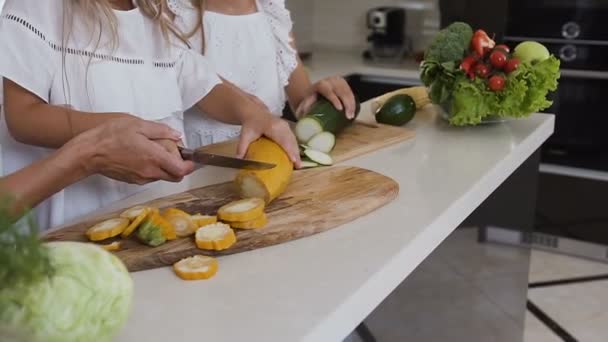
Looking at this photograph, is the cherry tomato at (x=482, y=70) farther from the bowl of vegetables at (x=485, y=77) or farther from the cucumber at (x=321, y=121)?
the cucumber at (x=321, y=121)

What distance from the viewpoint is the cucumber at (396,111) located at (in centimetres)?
159

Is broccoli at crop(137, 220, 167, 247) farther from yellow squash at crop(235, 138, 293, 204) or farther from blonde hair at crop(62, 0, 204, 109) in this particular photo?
blonde hair at crop(62, 0, 204, 109)

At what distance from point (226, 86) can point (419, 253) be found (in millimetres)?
660

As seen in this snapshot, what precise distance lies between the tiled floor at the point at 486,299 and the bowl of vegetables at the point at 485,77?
0.33m

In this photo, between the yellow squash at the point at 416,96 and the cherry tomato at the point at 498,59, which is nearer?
the cherry tomato at the point at 498,59

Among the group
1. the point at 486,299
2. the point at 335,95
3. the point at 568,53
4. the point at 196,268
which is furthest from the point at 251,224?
the point at 568,53

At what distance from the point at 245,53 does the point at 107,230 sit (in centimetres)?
86

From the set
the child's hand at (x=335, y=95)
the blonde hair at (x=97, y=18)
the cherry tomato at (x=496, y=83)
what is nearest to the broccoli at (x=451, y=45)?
the cherry tomato at (x=496, y=83)

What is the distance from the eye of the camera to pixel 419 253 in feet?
3.24

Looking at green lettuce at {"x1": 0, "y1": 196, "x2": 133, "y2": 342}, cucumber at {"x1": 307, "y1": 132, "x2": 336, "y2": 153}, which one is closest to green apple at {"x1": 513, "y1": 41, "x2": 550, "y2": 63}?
cucumber at {"x1": 307, "y1": 132, "x2": 336, "y2": 153}

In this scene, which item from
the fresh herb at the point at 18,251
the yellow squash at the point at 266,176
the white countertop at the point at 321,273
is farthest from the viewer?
the yellow squash at the point at 266,176

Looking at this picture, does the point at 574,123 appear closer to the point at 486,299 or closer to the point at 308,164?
the point at 486,299

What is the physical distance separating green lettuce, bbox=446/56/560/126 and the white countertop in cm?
19

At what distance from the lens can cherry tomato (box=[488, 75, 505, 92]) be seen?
1.49m
